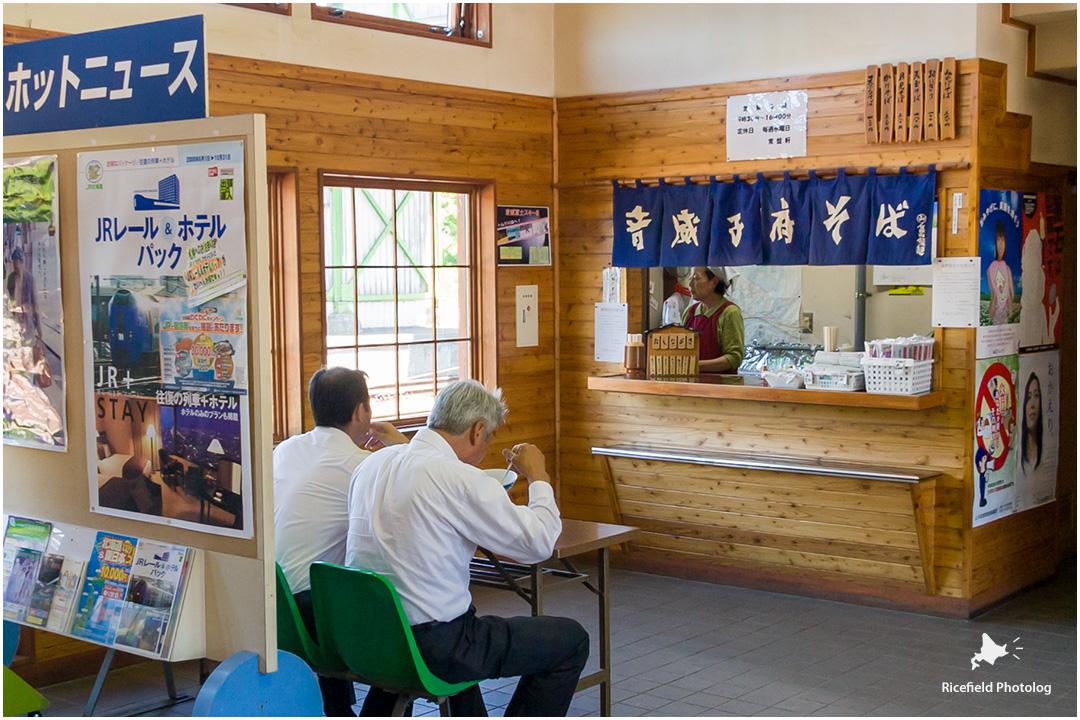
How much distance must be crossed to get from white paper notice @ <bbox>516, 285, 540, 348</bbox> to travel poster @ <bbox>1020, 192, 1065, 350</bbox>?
2.77m

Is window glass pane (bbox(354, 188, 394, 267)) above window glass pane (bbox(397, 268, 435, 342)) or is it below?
above

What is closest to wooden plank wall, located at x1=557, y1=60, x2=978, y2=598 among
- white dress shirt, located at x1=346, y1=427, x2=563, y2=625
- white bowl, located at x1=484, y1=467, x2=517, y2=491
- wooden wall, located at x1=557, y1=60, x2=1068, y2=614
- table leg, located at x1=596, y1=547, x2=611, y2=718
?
wooden wall, located at x1=557, y1=60, x2=1068, y2=614

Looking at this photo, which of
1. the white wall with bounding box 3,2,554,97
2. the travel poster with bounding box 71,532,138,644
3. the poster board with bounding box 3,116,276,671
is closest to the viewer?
the poster board with bounding box 3,116,276,671

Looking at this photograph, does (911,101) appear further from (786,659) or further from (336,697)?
(336,697)

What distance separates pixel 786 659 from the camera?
17.2 ft

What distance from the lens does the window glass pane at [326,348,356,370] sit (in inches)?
239

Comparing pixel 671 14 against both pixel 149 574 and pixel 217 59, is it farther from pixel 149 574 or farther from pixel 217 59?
pixel 149 574

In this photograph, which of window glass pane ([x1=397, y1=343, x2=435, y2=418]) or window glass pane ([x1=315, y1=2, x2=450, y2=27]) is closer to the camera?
window glass pane ([x1=315, y1=2, x2=450, y2=27])

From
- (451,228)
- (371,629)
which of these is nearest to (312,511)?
(371,629)

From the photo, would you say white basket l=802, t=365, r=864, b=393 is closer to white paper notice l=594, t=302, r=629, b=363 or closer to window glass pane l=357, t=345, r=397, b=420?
white paper notice l=594, t=302, r=629, b=363

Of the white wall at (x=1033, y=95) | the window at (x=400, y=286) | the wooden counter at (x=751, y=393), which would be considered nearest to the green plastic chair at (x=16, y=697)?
the window at (x=400, y=286)

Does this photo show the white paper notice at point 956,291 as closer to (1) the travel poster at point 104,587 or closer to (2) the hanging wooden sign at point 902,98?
(2) the hanging wooden sign at point 902,98

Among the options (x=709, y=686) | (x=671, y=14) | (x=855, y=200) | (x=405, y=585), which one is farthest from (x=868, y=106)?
(x=405, y=585)

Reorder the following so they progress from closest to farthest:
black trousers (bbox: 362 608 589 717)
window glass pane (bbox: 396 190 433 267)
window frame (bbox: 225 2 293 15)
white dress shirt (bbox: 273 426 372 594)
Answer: black trousers (bbox: 362 608 589 717) → white dress shirt (bbox: 273 426 372 594) → window frame (bbox: 225 2 293 15) → window glass pane (bbox: 396 190 433 267)
